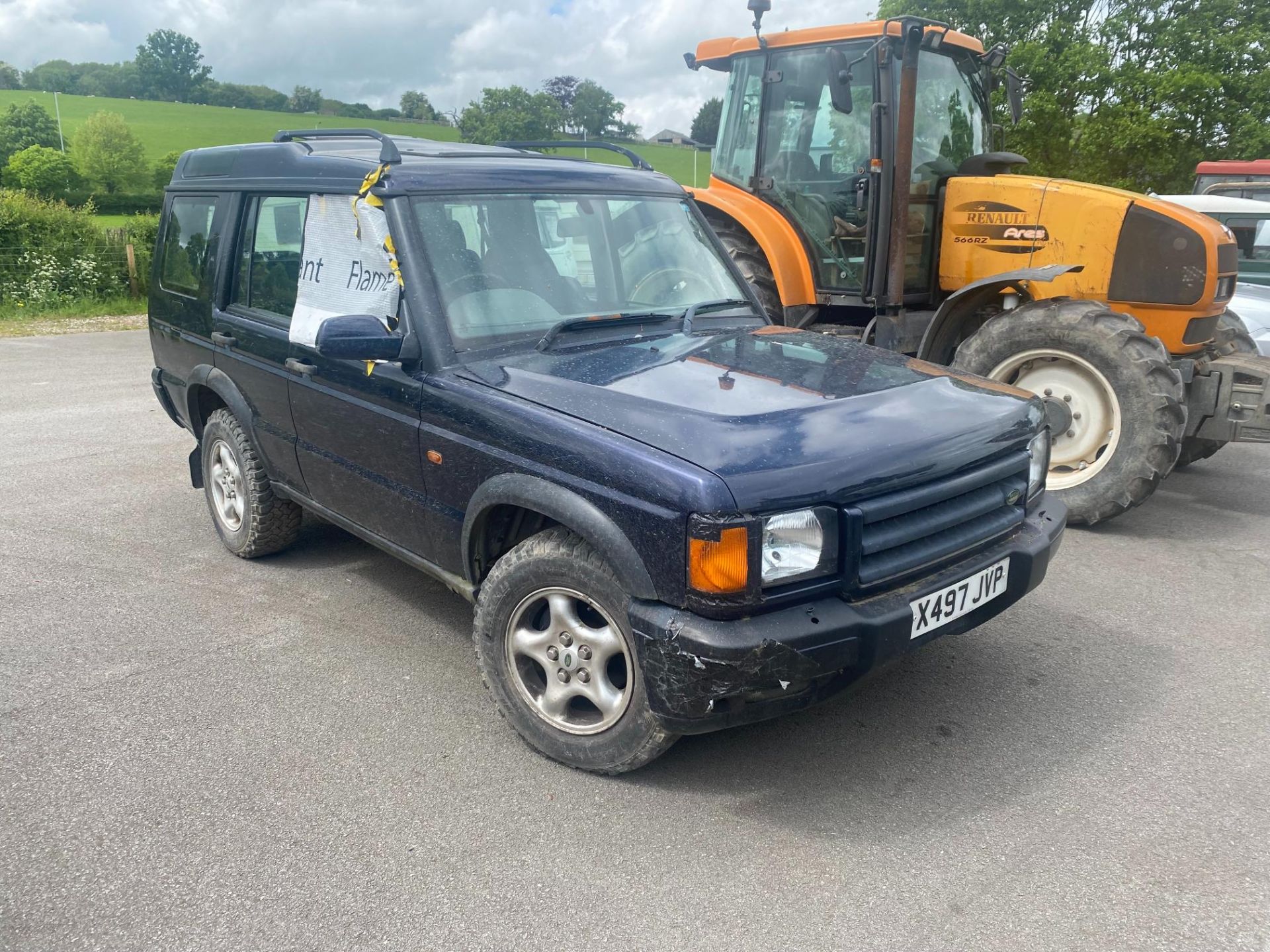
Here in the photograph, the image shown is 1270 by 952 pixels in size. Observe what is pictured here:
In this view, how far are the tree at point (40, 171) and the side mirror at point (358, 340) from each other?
66.4 meters

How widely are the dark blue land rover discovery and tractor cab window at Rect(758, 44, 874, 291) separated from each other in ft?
7.78

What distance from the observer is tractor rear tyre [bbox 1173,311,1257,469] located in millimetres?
6336

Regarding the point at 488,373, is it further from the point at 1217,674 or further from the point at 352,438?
the point at 1217,674

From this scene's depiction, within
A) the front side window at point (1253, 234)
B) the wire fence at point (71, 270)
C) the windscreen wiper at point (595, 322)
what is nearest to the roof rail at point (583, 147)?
the windscreen wiper at point (595, 322)

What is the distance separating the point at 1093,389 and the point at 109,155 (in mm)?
69197

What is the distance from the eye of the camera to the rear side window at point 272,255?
14.3 feet

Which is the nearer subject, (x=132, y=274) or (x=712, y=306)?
(x=712, y=306)

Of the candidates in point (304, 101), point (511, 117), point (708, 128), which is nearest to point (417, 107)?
point (304, 101)

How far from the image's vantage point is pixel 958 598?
10.4 ft

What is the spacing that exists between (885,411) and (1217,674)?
78.0 inches

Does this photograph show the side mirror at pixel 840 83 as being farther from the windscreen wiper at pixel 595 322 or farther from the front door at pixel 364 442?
the front door at pixel 364 442

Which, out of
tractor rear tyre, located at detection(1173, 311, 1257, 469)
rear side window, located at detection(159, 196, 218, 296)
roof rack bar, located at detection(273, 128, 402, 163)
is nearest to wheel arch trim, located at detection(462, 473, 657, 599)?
roof rack bar, located at detection(273, 128, 402, 163)

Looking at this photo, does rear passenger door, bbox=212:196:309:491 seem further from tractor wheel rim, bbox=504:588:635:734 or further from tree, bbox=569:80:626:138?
→ tree, bbox=569:80:626:138

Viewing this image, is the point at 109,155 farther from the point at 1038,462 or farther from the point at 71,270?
the point at 1038,462
